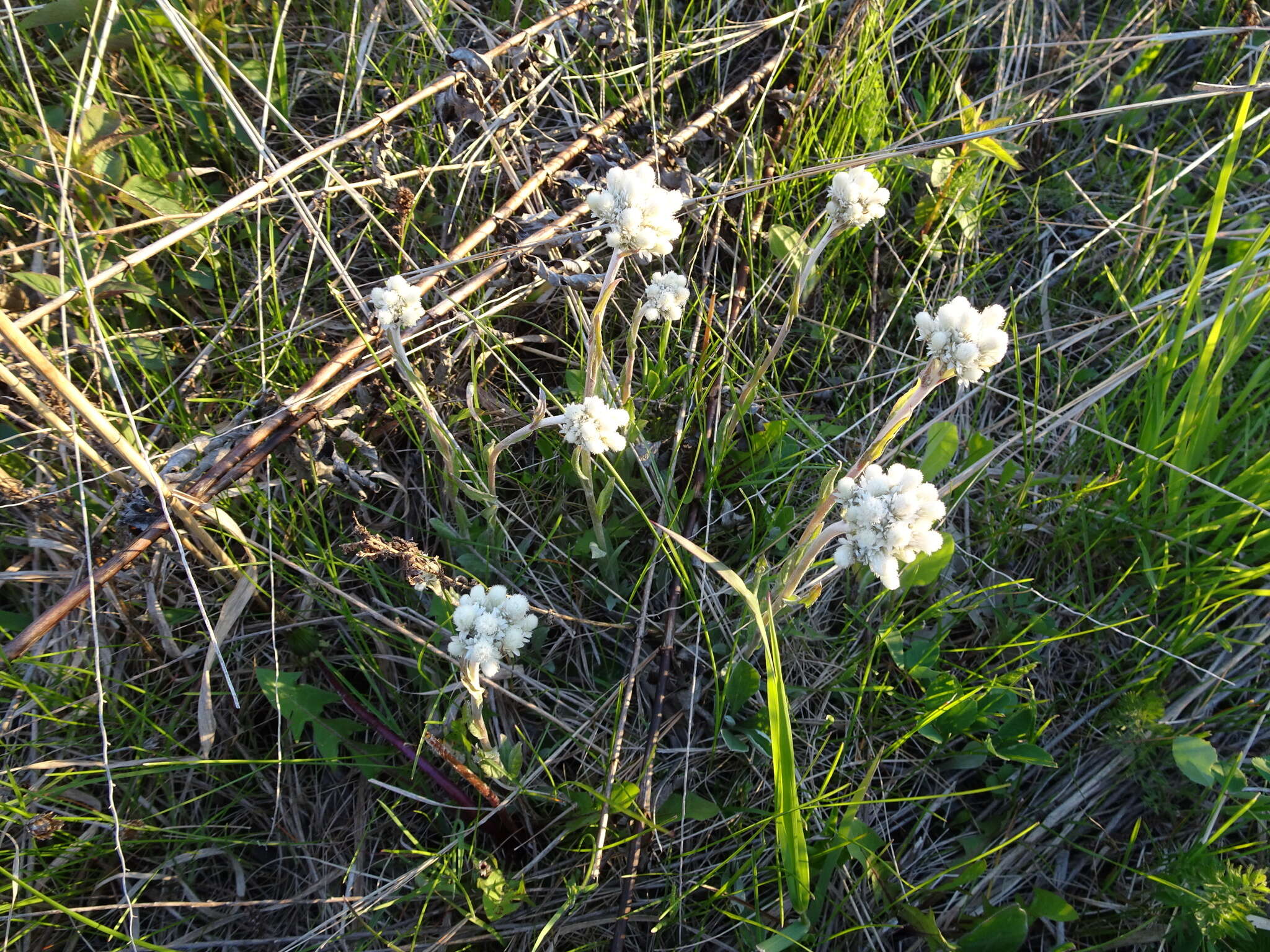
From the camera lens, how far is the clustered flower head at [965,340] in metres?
1.32

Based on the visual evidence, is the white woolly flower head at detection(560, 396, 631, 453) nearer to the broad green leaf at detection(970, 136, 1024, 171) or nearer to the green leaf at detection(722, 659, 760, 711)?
the green leaf at detection(722, 659, 760, 711)

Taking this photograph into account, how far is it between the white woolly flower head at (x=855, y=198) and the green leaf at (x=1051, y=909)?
133cm

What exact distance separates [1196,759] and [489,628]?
142 centimetres

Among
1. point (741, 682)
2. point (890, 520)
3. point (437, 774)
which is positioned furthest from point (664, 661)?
point (890, 520)

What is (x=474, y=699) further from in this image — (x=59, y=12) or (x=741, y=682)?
(x=59, y=12)

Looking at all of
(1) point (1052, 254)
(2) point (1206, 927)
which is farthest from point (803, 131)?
(2) point (1206, 927)

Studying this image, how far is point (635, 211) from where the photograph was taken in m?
1.37

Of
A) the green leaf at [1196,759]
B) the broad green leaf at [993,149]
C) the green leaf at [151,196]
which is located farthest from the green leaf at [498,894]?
the broad green leaf at [993,149]

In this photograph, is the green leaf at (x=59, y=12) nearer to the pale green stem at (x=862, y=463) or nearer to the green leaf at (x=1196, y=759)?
the pale green stem at (x=862, y=463)

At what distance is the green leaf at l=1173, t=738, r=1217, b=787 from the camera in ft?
5.37

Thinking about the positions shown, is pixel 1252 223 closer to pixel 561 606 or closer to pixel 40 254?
pixel 561 606

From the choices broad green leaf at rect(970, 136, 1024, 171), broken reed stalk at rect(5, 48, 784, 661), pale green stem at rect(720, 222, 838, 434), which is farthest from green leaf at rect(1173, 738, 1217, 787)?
broken reed stalk at rect(5, 48, 784, 661)

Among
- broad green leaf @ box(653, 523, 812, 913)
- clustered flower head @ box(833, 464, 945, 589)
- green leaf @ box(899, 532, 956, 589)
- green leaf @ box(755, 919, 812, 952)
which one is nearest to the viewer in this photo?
clustered flower head @ box(833, 464, 945, 589)

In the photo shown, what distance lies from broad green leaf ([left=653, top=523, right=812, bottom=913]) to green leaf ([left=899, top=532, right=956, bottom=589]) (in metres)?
0.50
